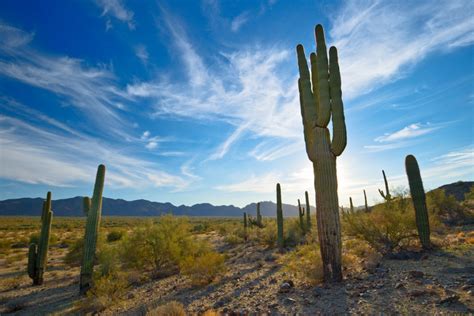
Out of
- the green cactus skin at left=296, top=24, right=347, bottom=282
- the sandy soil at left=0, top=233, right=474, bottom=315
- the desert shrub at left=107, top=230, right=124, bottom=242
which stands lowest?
the sandy soil at left=0, top=233, right=474, bottom=315

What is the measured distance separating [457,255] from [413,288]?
12.9 ft

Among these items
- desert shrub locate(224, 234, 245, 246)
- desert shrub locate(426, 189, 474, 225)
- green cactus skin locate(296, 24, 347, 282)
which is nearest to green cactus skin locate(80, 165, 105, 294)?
green cactus skin locate(296, 24, 347, 282)

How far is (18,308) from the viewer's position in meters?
8.56

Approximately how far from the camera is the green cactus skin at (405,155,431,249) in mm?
10062

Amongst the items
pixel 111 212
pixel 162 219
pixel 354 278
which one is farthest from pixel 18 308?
pixel 111 212

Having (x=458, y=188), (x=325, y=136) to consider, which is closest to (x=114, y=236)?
(x=325, y=136)

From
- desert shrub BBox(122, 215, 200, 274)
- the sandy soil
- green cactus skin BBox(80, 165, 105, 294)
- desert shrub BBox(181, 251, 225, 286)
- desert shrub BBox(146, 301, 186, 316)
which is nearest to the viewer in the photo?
the sandy soil

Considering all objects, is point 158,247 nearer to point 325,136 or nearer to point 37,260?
point 37,260

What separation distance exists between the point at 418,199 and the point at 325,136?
5.73m

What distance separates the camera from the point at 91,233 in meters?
10.0

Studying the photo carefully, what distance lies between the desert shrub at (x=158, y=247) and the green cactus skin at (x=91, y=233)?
5.35 feet

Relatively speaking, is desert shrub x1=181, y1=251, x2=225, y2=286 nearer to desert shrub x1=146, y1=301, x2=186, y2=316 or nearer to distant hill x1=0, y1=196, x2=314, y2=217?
desert shrub x1=146, y1=301, x2=186, y2=316

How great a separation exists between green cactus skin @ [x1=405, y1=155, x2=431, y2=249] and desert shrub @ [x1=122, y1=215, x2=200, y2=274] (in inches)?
341

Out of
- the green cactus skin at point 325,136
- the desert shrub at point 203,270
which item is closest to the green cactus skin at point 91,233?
the desert shrub at point 203,270
